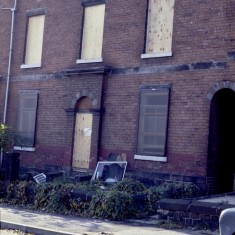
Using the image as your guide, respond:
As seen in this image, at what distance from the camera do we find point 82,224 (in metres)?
11.6

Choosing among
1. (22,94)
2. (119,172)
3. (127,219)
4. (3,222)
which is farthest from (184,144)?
(22,94)

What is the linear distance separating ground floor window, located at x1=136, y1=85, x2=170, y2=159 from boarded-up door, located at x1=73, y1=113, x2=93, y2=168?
7.31 ft

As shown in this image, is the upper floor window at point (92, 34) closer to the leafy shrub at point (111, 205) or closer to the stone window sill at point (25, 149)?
the stone window sill at point (25, 149)

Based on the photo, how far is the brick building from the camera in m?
15.0

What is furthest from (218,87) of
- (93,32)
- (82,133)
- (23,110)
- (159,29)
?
(23,110)

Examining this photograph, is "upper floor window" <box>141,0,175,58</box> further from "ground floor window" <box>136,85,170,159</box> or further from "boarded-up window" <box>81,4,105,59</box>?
"boarded-up window" <box>81,4,105,59</box>

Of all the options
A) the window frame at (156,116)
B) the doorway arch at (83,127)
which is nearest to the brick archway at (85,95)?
→ the doorway arch at (83,127)

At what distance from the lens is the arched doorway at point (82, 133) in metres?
17.6

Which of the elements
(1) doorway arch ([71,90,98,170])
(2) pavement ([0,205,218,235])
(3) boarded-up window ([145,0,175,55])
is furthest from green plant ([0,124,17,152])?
(3) boarded-up window ([145,0,175,55])

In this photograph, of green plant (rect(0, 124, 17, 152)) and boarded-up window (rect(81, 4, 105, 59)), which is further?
boarded-up window (rect(81, 4, 105, 59))

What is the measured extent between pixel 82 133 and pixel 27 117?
124 inches

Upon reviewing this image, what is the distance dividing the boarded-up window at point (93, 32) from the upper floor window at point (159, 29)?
2101 millimetres

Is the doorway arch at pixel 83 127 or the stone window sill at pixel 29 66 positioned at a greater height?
the stone window sill at pixel 29 66

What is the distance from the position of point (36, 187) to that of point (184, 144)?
473cm
